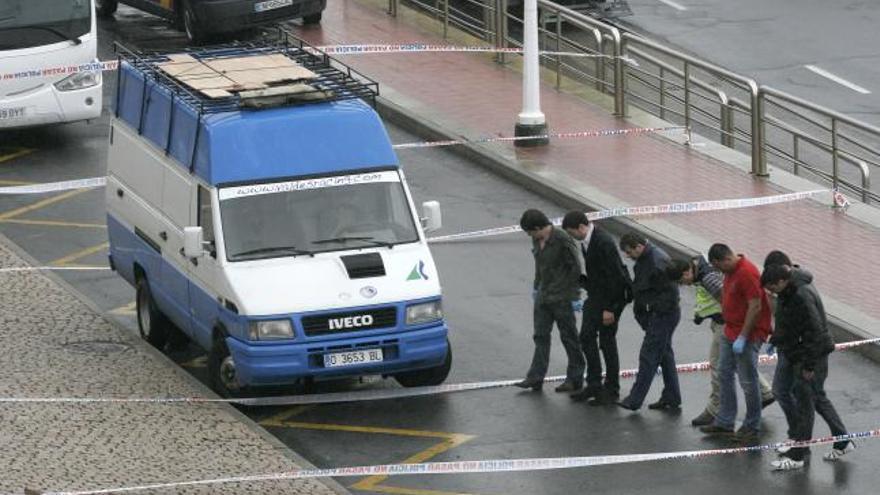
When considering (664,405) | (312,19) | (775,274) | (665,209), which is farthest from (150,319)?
(312,19)

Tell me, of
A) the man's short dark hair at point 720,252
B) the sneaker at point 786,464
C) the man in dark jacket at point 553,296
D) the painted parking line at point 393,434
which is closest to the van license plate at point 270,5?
the man in dark jacket at point 553,296

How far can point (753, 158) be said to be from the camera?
75.8ft

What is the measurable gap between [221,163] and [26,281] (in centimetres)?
402

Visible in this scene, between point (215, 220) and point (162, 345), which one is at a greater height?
point (215, 220)

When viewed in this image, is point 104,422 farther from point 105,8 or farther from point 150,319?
point 105,8

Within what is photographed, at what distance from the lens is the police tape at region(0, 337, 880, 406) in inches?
652

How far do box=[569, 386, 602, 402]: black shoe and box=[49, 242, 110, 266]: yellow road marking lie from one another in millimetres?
6426

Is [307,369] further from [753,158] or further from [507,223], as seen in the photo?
[753,158]

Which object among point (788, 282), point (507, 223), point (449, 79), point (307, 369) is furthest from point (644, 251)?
point (449, 79)

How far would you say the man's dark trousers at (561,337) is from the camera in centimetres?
1670

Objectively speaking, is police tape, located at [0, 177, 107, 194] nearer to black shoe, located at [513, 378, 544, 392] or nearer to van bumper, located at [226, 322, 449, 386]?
van bumper, located at [226, 322, 449, 386]

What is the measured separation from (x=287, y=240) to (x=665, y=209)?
20.2 feet

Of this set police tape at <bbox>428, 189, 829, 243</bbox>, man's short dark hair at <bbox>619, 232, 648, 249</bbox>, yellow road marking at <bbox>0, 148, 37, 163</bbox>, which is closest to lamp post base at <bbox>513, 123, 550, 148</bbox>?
police tape at <bbox>428, 189, 829, 243</bbox>

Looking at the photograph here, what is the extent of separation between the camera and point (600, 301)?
16453mm
